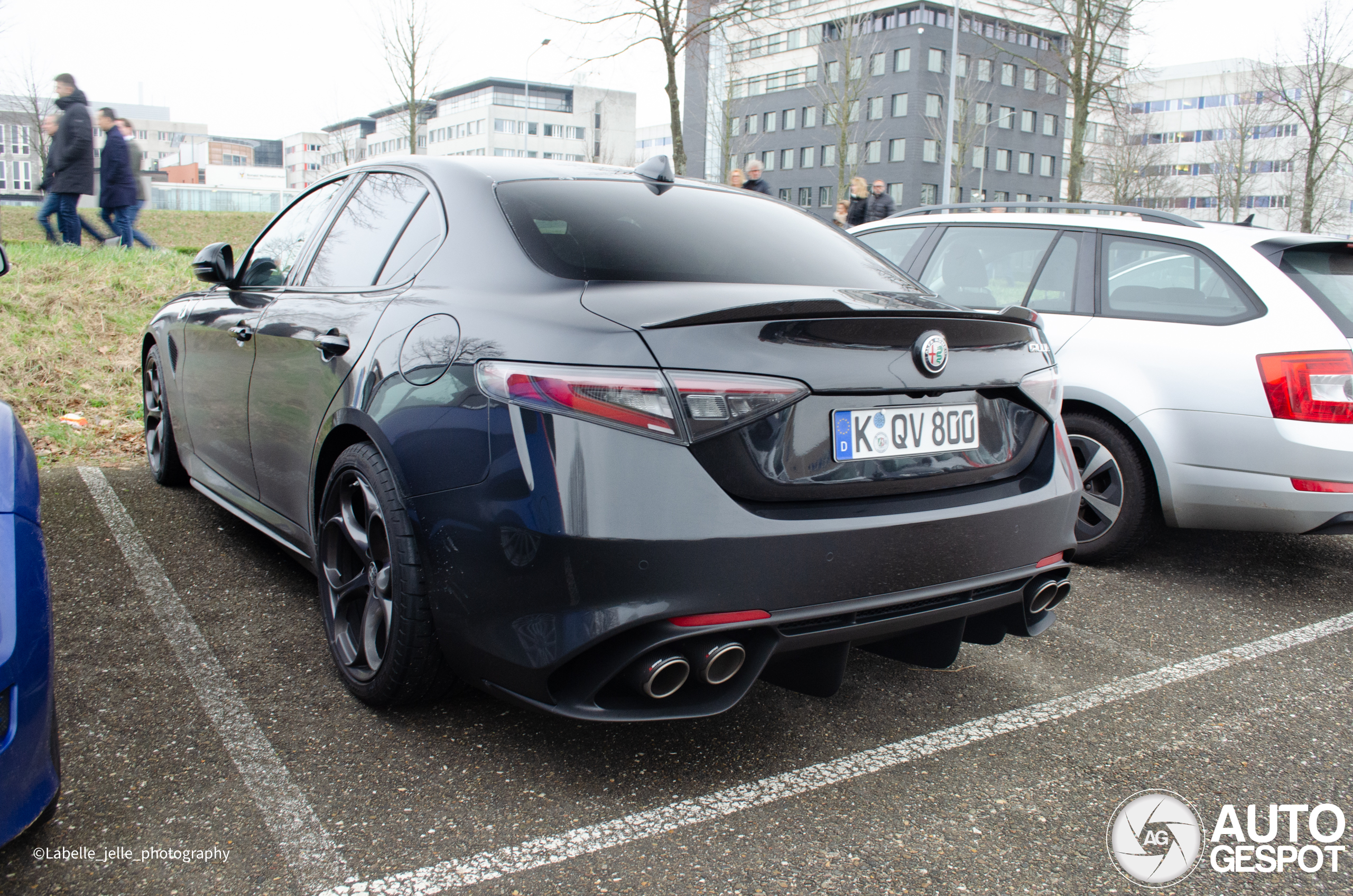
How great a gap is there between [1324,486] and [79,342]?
312 inches

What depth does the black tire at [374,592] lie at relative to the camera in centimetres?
237

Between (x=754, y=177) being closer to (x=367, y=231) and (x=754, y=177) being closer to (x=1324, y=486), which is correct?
(x=1324, y=486)

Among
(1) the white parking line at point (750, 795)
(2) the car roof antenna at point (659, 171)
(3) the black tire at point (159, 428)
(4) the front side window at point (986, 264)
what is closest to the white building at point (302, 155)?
(3) the black tire at point (159, 428)

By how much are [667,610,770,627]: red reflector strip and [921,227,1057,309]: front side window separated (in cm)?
309

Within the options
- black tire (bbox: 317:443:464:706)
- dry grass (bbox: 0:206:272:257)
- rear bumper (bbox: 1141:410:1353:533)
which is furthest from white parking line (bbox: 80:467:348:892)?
dry grass (bbox: 0:206:272:257)

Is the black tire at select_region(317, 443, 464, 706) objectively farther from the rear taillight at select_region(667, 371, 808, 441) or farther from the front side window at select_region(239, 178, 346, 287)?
the front side window at select_region(239, 178, 346, 287)

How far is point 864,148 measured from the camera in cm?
6475

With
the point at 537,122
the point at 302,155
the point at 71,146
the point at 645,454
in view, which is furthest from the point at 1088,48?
the point at 302,155

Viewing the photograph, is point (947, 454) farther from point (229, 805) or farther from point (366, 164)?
point (366, 164)

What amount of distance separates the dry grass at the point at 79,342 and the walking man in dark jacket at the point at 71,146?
3.57 feet

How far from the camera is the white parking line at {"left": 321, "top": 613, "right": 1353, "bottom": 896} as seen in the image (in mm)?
1977

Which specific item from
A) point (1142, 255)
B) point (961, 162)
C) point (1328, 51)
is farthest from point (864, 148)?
point (1142, 255)

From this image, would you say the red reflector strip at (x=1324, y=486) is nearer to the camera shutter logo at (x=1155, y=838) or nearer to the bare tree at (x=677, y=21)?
the camera shutter logo at (x=1155, y=838)

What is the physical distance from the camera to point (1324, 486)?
3600mm
